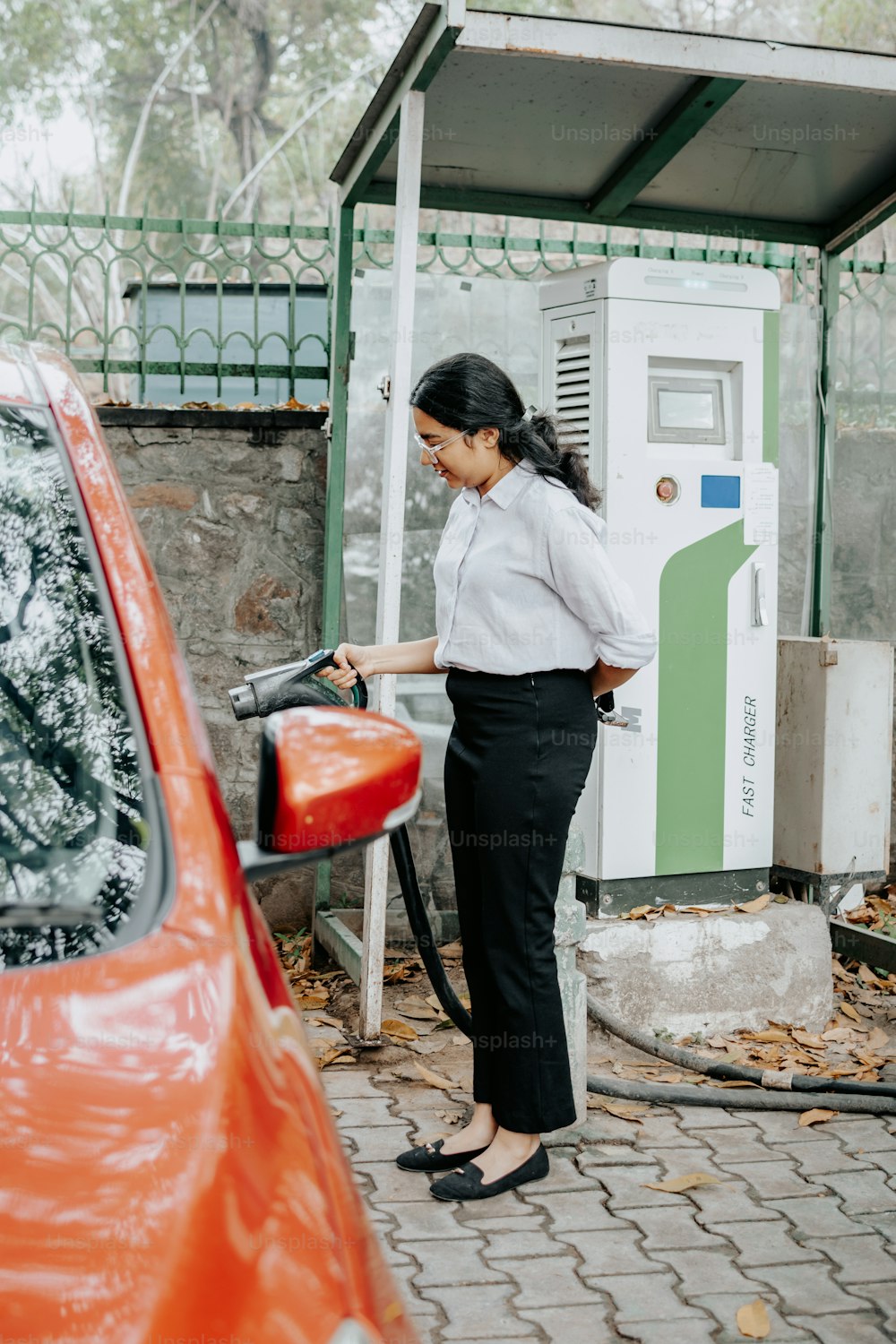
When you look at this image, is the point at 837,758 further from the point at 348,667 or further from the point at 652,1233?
the point at 348,667

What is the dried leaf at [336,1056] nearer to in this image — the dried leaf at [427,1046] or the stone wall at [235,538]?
the dried leaf at [427,1046]

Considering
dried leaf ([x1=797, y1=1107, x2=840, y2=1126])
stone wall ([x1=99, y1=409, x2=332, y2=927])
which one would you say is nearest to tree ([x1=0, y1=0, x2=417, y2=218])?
stone wall ([x1=99, y1=409, x2=332, y2=927])

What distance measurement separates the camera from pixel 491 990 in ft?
10.7

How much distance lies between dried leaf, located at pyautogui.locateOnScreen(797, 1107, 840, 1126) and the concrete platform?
647 millimetres

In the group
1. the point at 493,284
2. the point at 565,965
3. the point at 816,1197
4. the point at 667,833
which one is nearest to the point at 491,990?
the point at 565,965

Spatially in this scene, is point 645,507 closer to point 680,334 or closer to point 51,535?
point 680,334

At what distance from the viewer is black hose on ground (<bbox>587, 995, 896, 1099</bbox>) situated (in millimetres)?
3826

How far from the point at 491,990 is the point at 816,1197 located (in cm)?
95

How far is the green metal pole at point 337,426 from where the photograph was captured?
492 centimetres

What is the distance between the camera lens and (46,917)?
1.40 meters

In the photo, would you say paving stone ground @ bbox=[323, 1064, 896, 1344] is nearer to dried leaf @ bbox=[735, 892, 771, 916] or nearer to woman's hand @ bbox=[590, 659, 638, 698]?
dried leaf @ bbox=[735, 892, 771, 916]

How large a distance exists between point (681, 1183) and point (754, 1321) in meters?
0.65

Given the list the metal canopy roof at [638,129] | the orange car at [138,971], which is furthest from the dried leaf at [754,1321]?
the metal canopy roof at [638,129]

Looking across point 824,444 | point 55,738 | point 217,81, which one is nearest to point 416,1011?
point 824,444
